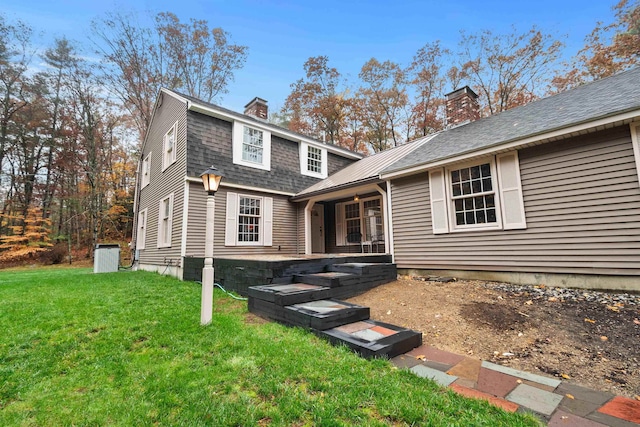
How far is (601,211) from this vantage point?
4.39 metres

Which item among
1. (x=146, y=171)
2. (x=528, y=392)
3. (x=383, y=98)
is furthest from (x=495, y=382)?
(x=383, y=98)

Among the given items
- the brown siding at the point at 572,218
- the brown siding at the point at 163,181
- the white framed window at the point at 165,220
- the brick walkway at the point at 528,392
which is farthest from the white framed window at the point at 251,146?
the brick walkway at the point at 528,392

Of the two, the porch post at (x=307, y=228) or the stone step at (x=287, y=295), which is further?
the porch post at (x=307, y=228)

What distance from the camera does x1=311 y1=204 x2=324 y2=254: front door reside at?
10.8m

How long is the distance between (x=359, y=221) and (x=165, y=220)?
6460 mm

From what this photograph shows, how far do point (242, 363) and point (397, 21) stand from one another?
14.0m

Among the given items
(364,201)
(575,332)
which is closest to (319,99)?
(364,201)

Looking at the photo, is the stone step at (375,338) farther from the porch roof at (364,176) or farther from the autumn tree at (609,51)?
the autumn tree at (609,51)

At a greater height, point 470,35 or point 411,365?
point 470,35

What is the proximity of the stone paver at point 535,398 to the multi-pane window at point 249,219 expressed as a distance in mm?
7722

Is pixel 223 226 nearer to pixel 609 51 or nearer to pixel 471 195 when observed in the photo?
pixel 471 195

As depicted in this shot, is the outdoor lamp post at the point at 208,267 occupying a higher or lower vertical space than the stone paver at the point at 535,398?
higher

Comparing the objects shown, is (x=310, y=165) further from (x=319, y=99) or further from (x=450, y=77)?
(x=450, y=77)

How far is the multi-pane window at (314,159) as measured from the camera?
11.0 m
